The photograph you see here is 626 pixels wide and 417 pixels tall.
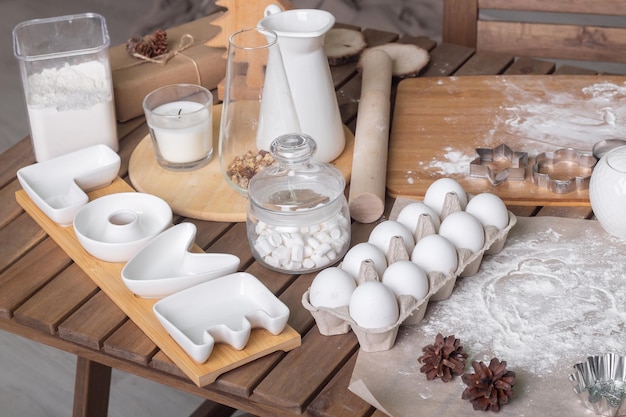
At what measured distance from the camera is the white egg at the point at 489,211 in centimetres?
117

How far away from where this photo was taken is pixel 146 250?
3.84ft

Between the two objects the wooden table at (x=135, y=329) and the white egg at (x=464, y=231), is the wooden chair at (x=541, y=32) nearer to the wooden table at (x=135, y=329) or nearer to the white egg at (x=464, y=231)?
the wooden table at (x=135, y=329)

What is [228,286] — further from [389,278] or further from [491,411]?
[491,411]

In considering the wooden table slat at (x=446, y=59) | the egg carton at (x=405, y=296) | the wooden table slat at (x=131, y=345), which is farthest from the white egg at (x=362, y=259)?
the wooden table slat at (x=446, y=59)

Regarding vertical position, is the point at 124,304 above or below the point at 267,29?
below

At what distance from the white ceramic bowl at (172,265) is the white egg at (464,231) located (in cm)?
26

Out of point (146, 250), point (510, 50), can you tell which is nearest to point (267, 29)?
point (146, 250)

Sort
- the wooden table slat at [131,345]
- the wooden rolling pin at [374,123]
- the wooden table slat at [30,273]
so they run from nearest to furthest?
the wooden table slat at [131,345] < the wooden table slat at [30,273] < the wooden rolling pin at [374,123]

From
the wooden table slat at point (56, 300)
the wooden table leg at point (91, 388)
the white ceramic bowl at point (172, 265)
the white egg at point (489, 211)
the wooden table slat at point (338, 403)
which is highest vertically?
the white egg at point (489, 211)

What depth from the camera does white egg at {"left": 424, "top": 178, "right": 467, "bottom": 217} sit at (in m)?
1.20

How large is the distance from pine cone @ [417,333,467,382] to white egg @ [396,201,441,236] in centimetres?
19

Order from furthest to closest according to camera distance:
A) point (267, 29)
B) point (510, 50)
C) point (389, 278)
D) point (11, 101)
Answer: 1. point (11, 101)
2. point (510, 50)
3. point (267, 29)
4. point (389, 278)

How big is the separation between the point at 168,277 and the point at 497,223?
41 cm

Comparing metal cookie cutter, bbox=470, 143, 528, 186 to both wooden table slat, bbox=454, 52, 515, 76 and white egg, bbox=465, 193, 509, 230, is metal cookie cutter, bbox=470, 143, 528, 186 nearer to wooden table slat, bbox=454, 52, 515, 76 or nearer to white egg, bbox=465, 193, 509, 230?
white egg, bbox=465, 193, 509, 230
